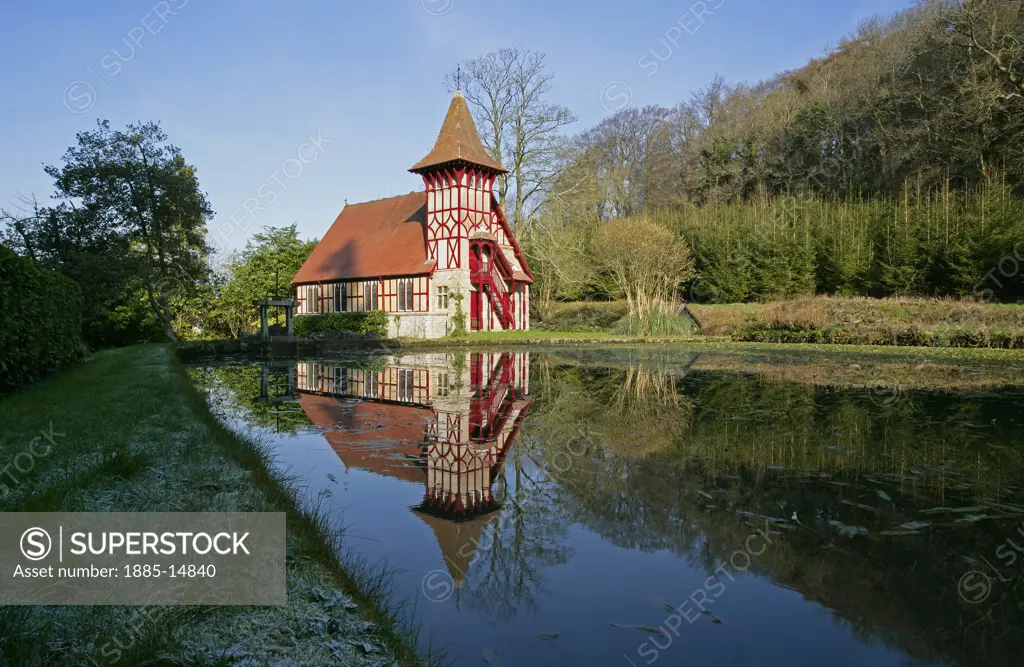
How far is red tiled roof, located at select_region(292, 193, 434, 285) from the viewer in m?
27.9

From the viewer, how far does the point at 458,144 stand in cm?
2658

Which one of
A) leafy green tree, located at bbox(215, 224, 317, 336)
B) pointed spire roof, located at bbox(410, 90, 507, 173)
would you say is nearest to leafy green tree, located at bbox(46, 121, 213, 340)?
leafy green tree, located at bbox(215, 224, 317, 336)

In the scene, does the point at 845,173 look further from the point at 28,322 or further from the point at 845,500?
the point at 28,322

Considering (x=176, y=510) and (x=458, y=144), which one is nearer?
(x=176, y=510)

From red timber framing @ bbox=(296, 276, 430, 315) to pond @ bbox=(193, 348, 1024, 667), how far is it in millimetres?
18402

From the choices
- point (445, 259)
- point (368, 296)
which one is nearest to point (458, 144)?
point (445, 259)

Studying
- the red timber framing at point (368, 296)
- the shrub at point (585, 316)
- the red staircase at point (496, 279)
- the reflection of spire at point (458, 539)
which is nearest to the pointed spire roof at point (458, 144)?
the red staircase at point (496, 279)

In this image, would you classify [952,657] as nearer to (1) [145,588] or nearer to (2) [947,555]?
(2) [947,555]

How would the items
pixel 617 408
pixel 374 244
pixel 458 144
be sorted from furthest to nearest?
pixel 374 244, pixel 458 144, pixel 617 408

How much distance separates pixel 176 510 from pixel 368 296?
25.8m

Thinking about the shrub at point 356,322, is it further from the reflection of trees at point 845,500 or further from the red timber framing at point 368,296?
the reflection of trees at point 845,500

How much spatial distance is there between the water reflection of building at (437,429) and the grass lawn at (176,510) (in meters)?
0.82

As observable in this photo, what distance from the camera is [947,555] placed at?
3.37 meters

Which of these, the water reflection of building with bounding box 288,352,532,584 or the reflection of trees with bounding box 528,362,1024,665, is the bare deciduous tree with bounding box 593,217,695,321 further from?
the reflection of trees with bounding box 528,362,1024,665
